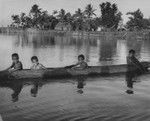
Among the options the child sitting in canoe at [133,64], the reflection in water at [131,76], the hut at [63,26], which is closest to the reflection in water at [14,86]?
the reflection in water at [131,76]

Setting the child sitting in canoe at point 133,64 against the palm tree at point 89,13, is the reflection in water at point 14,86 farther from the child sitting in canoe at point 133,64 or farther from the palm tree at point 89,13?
the palm tree at point 89,13

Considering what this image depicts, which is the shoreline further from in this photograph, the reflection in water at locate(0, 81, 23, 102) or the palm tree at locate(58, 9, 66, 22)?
the reflection in water at locate(0, 81, 23, 102)

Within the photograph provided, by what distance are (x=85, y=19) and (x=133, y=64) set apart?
7833cm

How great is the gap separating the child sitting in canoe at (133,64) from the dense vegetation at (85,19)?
69.3 m

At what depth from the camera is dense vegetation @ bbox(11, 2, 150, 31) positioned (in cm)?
8656

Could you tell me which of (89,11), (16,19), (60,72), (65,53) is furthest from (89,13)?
(60,72)

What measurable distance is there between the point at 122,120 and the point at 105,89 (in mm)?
4507

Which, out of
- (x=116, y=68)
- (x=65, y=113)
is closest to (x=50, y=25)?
(x=116, y=68)

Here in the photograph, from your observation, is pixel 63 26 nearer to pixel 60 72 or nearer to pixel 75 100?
pixel 60 72

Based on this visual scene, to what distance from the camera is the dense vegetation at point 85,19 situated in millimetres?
86562

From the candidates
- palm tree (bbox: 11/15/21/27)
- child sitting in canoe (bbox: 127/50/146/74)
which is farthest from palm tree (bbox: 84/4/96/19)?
child sitting in canoe (bbox: 127/50/146/74)

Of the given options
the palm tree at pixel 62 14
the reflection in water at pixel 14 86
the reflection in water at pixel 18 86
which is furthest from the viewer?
the palm tree at pixel 62 14

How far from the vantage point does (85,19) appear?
308 ft

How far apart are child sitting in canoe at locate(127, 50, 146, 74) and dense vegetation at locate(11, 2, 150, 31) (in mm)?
69255
